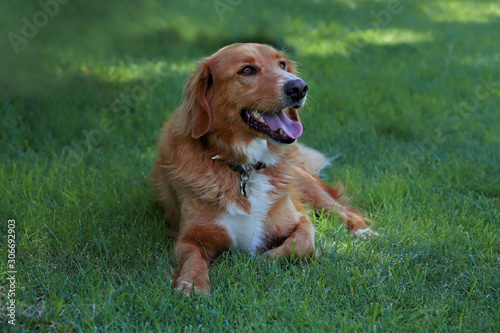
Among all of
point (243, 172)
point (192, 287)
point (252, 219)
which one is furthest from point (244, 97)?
point (192, 287)

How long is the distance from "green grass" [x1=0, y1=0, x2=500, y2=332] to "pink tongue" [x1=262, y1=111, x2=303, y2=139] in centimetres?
76

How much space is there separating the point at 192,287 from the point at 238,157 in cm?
94

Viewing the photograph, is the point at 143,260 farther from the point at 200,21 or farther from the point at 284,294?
the point at 200,21

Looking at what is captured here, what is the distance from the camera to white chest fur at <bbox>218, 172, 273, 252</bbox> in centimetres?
329

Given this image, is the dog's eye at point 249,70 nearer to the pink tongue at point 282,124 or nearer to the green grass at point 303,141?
the pink tongue at point 282,124

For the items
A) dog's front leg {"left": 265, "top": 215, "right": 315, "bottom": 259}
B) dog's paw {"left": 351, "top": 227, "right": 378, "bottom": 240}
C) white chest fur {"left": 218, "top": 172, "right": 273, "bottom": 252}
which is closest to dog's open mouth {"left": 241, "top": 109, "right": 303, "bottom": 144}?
white chest fur {"left": 218, "top": 172, "right": 273, "bottom": 252}

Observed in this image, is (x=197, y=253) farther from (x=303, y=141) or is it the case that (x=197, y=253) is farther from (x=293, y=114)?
(x=303, y=141)

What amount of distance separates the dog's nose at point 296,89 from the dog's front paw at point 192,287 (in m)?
1.21

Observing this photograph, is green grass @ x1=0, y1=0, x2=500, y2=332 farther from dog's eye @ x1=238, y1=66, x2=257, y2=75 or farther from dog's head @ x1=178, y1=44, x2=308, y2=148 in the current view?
dog's eye @ x1=238, y1=66, x2=257, y2=75

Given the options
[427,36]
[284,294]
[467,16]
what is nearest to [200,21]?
[427,36]

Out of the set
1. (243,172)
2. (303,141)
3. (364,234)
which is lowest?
(303,141)

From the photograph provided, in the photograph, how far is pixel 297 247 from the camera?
3178 mm

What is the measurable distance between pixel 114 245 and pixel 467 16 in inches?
403

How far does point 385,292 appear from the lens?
9.23 ft
